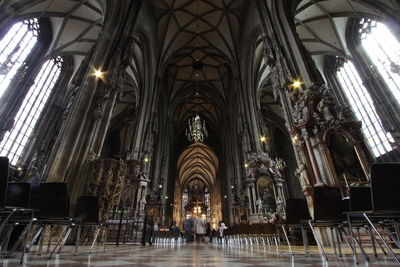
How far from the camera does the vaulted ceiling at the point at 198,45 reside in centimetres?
1762

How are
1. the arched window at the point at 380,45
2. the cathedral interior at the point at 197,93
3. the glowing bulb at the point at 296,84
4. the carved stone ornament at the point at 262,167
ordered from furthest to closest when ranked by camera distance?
1. the carved stone ornament at the point at 262,167
2. the arched window at the point at 380,45
3. the glowing bulb at the point at 296,84
4. the cathedral interior at the point at 197,93

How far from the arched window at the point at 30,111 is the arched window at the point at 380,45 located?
22339mm

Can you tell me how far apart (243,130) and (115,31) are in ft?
36.6

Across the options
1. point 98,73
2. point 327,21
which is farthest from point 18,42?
point 327,21

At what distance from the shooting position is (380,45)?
13008 millimetres

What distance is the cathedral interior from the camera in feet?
23.2

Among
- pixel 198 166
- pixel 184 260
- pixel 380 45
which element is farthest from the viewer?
pixel 198 166

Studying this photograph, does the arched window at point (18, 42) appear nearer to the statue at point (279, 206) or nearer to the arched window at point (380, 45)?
the statue at point (279, 206)

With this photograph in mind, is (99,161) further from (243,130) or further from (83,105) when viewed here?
(243,130)

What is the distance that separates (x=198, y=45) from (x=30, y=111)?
50.7ft

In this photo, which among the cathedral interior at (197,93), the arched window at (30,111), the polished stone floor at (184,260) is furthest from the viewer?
the arched window at (30,111)

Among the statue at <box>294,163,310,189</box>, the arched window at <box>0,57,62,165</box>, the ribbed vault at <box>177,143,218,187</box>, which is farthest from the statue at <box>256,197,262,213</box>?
the ribbed vault at <box>177,143,218,187</box>

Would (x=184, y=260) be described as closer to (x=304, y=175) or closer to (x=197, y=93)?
(x=304, y=175)

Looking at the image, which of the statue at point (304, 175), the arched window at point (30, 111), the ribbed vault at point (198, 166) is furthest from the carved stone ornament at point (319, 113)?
the ribbed vault at point (198, 166)
